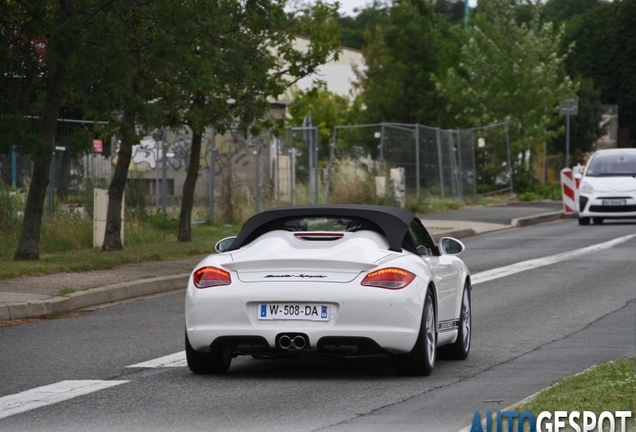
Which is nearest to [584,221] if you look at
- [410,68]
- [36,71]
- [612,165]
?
[612,165]

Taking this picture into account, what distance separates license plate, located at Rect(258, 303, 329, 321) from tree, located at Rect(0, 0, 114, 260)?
8711mm

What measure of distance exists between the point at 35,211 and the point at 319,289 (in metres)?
10.2

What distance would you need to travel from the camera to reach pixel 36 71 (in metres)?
18.0

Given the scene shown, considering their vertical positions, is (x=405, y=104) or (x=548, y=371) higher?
(x=405, y=104)

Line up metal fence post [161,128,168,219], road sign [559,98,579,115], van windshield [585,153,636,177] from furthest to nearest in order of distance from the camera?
road sign [559,98,579,115], van windshield [585,153,636,177], metal fence post [161,128,168,219]

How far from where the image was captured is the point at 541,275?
19.2 meters

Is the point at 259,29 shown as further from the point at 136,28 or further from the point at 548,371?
the point at 548,371

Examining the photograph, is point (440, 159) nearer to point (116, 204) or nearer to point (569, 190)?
point (569, 190)

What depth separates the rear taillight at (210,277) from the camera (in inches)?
369

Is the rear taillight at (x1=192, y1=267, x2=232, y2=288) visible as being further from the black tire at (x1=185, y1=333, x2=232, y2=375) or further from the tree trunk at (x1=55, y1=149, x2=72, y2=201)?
the tree trunk at (x1=55, y1=149, x2=72, y2=201)

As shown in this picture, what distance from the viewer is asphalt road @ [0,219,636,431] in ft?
25.2

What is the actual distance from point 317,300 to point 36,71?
993cm

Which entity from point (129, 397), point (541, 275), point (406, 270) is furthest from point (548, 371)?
point (541, 275)

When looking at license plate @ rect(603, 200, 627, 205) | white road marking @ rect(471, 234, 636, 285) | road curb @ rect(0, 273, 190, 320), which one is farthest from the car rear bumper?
license plate @ rect(603, 200, 627, 205)
